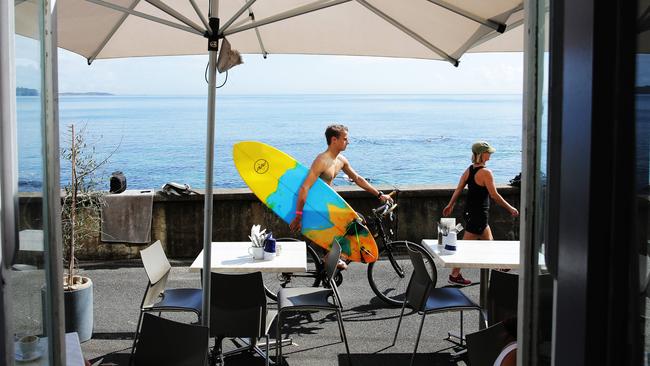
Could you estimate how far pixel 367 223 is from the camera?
23.7ft

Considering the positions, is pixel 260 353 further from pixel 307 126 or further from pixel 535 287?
pixel 307 126

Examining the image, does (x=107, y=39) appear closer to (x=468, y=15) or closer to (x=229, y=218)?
(x=468, y=15)

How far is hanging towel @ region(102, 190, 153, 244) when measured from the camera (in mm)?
8516

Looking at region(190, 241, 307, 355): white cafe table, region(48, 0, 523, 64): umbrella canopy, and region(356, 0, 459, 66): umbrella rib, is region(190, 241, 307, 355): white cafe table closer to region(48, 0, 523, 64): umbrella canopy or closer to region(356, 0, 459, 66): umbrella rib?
region(48, 0, 523, 64): umbrella canopy

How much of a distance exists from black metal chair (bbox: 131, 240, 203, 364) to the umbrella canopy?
1602 millimetres

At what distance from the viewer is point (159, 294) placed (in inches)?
212

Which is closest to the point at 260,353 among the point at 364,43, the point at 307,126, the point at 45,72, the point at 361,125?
the point at 364,43

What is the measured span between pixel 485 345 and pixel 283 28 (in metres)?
3.31

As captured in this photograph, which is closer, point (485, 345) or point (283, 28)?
point (485, 345)

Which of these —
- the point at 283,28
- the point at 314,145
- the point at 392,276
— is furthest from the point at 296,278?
the point at 314,145

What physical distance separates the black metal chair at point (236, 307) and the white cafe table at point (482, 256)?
1511 mm

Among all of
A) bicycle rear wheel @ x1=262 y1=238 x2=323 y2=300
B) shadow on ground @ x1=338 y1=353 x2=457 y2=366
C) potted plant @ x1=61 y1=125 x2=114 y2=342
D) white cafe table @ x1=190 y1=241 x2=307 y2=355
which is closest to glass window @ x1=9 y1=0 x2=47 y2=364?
white cafe table @ x1=190 y1=241 x2=307 y2=355

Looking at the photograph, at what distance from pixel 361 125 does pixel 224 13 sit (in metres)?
→ 77.3

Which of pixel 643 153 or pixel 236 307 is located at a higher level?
pixel 643 153
